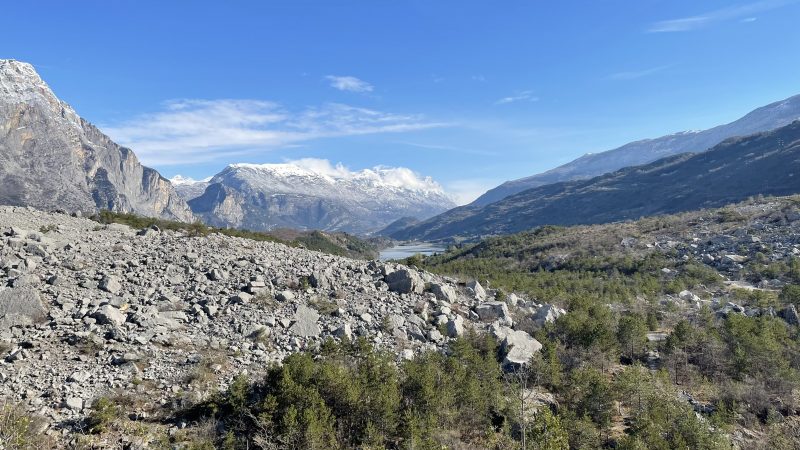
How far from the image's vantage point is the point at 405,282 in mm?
32500

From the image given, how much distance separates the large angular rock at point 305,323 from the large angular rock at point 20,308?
11.2m

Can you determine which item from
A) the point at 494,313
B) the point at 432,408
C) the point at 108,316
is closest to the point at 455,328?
the point at 494,313

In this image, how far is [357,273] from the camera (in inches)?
1357

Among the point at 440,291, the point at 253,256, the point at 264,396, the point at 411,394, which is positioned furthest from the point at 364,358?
the point at 253,256

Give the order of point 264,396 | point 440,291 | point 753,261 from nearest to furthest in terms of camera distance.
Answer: point 264,396 → point 440,291 → point 753,261

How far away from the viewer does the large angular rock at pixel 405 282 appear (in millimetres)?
32125

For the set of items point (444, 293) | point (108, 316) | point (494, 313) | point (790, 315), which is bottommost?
point (790, 315)

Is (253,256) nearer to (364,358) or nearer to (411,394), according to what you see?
(364,358)

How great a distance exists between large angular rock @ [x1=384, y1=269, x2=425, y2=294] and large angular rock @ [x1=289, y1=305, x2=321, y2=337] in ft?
27.1

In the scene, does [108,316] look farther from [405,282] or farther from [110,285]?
[405,282]

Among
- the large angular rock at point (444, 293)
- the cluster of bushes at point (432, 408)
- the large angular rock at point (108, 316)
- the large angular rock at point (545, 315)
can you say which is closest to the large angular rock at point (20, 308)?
the large angular rock at point (108, 316)

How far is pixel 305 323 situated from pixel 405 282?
10.1 m

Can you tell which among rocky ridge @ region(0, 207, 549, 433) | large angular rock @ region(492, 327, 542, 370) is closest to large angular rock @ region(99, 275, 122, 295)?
rocky ridge @ region(0, 207, 549, 433)

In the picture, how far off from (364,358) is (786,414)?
A: 79.1 ft
